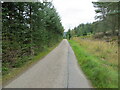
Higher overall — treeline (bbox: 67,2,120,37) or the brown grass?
treeline (bbox: 67,2,120,37)

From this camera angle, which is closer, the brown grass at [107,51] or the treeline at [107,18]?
Answer: the brown grass at [107,51]

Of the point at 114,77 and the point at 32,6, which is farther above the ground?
the point at 32,6

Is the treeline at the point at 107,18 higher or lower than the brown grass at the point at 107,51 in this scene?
higher

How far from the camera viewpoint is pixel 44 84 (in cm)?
449

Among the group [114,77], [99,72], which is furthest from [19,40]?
[114,77]

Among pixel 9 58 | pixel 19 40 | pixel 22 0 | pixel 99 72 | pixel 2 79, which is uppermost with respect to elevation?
pixel 22 0

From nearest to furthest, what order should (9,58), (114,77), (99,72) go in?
1. (114,77)
2. (99,72)
3. (9,58)

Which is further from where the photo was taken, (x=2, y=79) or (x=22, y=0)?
(x=22, y=0)

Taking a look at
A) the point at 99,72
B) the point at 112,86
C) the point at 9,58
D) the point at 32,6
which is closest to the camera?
the point at 112,86

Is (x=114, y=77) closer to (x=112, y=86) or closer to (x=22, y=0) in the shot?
(x=112, y=86)

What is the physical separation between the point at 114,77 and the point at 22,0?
6799 millimetres

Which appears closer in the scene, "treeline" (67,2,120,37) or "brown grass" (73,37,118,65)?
"brown grass" (73,37,118,65)

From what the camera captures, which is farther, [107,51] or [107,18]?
[107,18]

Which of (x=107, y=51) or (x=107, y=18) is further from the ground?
(x=107, y=18)
